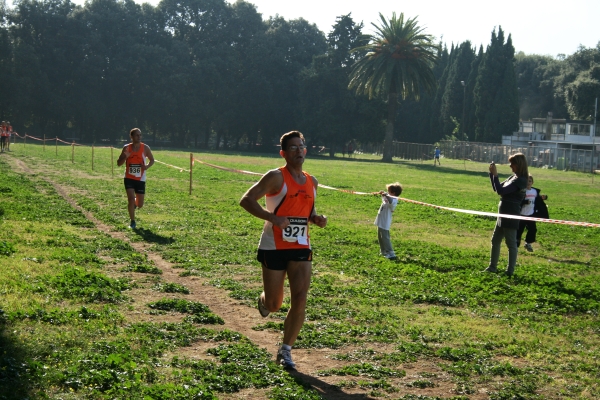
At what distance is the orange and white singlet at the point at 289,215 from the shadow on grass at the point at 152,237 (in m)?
7.01

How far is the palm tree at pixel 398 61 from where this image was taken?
211 feet

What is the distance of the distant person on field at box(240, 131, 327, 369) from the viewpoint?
21.3ft

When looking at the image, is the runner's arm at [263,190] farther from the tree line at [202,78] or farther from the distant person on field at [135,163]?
the tree line at [202,78]

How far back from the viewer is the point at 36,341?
6.27 m

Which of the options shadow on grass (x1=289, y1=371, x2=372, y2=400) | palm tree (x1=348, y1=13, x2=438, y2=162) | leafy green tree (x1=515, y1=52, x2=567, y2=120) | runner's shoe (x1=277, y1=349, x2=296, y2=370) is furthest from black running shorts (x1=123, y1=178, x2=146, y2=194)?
leafy green tree (x1=515, y1=52, x2=567, y2=120)

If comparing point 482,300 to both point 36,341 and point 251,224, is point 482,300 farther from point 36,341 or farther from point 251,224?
point 251,224

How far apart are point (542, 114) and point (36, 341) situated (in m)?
114

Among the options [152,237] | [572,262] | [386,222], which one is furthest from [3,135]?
[572,262]

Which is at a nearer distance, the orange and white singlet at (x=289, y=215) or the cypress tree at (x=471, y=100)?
the orange and white singlet at (x=289, y=215)

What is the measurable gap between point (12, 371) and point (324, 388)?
94.0 inches

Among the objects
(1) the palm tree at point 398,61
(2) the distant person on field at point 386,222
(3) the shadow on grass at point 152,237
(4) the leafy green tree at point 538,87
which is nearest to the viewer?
(2) the distant person on field at point 386,222

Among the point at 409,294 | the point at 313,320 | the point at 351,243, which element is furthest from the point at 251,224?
the point at 313,320

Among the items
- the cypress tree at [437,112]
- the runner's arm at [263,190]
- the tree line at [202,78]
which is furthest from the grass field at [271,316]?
the cypress tree at [437,112]

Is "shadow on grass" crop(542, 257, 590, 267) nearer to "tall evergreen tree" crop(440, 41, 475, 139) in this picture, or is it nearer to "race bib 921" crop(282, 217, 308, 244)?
"race bib 921" crop(282, 217, 308, 244)
